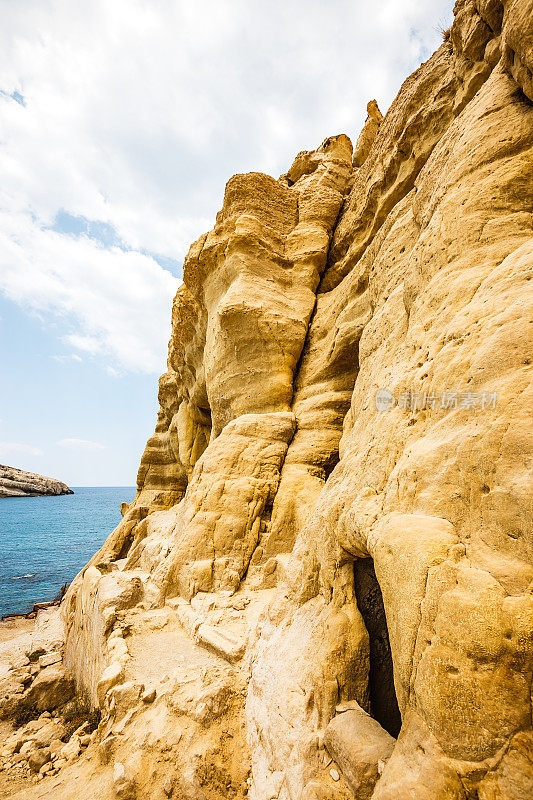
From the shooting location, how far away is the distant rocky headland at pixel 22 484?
10844 centimetres

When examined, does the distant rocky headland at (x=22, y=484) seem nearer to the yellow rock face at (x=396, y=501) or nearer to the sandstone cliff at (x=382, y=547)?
the sandstone cliff at (x=382, y=547)

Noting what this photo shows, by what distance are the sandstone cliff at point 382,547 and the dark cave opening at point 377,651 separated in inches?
1.1

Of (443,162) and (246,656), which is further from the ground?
(443,162)

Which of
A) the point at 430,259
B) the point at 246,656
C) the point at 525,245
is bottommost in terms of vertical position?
the point at 246,656

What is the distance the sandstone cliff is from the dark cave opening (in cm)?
3

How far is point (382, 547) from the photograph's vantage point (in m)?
3.67

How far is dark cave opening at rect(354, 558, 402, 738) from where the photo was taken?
4238 mm

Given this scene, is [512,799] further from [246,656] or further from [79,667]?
[79,667]

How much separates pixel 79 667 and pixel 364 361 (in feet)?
40.4

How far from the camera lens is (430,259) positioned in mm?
5516

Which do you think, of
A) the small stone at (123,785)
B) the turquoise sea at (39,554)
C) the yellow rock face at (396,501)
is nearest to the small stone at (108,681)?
the yellow rock face at (396,501)

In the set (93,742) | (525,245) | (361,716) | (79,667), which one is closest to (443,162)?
(525,245)

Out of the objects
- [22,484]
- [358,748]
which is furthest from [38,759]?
[22,484]

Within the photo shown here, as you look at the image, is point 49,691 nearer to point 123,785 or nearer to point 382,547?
point 123,785
